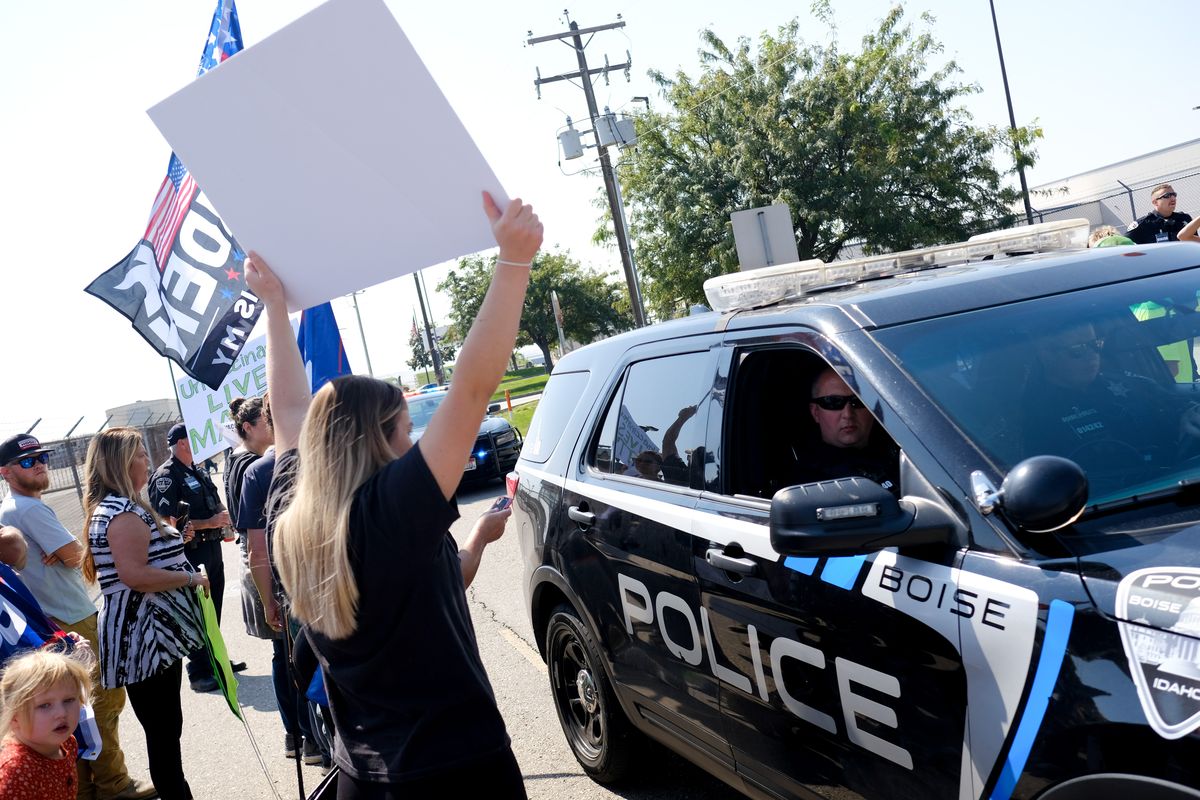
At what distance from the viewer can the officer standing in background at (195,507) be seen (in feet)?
24.3

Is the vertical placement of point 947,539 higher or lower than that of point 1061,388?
lower

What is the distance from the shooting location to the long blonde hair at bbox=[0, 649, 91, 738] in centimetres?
340

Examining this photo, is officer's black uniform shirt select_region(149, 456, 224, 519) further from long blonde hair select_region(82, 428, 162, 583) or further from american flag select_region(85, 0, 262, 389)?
long blonde hair select_region(82, 428, 162, 583)

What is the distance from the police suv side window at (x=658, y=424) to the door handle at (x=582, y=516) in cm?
20

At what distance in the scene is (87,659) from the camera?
13.0 ft

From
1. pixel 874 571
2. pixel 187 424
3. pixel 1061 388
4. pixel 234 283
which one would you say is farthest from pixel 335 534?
pixel 187 424

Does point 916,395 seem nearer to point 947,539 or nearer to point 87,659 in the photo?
point 947,539

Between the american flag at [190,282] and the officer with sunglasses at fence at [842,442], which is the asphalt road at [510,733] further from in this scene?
the american flag at [190,282]

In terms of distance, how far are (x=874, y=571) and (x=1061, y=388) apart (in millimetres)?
757

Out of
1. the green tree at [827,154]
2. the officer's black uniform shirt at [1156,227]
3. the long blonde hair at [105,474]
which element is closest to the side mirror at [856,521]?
the long blonde hair at [105,474]

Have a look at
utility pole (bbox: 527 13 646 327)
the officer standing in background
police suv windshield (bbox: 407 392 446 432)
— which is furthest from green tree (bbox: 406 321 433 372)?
the officer standing in background

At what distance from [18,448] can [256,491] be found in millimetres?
1626

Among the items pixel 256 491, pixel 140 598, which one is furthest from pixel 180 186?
pixel 140 598

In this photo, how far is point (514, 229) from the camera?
2107 millimetres
